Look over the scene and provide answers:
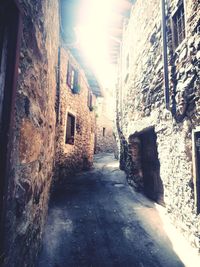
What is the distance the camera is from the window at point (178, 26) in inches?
145

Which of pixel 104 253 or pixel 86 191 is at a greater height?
pixel 86 191

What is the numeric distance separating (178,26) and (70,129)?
5.83 meters

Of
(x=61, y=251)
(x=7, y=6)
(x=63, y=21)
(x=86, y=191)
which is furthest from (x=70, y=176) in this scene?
(x=7, y=6)

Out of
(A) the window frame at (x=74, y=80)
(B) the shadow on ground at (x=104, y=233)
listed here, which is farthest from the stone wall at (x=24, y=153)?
(A) the window frame at (x=74, y=80)

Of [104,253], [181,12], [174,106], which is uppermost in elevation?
[181,12]

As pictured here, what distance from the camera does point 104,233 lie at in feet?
12.8

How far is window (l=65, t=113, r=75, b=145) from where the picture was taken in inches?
321

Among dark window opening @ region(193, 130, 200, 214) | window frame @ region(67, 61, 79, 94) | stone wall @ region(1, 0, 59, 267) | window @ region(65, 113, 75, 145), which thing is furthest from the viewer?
window frame @ region(67, 61, 79, 94)

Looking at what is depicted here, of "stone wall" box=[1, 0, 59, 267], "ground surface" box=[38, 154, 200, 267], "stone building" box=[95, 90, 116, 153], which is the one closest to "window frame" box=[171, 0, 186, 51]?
A: "stone wall" box=[1, 0, 59, 267]

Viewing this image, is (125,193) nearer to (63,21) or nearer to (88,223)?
(88,223)

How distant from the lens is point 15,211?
69.0 inches

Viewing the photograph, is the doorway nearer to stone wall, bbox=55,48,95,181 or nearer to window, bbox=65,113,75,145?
stone wall, bbox=55,48,95,181

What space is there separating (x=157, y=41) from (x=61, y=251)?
4815mm

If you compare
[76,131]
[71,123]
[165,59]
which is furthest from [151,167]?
[76,131]
